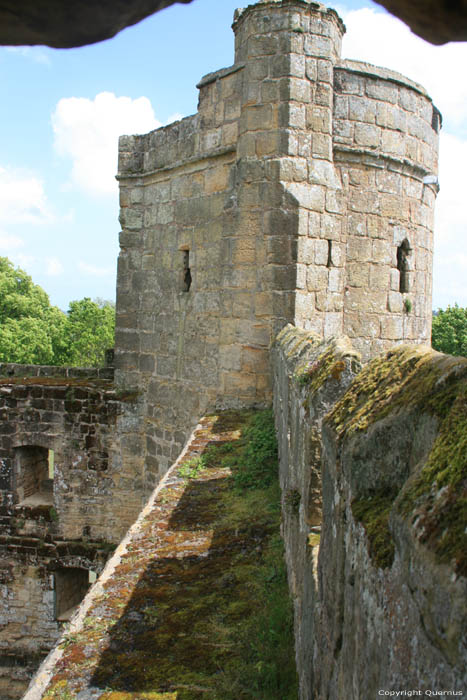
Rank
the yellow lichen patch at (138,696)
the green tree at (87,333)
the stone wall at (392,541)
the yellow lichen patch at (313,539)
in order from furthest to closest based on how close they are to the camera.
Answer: the green tree at (87,333), the yellow lichen patch at (138,696), the yellow lichen patch at (313,539), the stone wall at (392,541)

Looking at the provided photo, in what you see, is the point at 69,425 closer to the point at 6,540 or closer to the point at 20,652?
the point at 6,540

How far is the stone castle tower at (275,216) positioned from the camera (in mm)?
7742

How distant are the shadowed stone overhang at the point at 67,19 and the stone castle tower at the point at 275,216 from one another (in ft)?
21.0

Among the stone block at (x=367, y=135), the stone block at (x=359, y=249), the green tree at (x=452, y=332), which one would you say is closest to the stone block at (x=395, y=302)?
the stone block at (x=359, y=249)

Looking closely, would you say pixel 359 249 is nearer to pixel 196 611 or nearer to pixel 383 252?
pixel 383 252

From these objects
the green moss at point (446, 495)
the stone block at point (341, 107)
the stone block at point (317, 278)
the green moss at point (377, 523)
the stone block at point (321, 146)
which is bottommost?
the green moss at point (377, 523)

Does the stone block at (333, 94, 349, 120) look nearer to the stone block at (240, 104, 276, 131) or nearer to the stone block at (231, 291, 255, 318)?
the stone block at (240, 104, 276, 131)

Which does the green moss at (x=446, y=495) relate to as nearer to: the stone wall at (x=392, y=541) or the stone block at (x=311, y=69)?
the stone wall at (x=392, y=541)

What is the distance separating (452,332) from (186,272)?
20.3 metres

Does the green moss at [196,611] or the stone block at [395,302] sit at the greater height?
the stone block at [395,302]

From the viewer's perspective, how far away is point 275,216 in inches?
305

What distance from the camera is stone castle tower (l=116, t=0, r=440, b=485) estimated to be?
305 inches

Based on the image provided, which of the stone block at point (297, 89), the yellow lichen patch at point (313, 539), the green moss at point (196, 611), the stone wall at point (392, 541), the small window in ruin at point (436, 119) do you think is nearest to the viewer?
the stone wall at point (392, 541)

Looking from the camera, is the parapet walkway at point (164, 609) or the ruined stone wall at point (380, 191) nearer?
the parapet walkway at point (164, 609)
